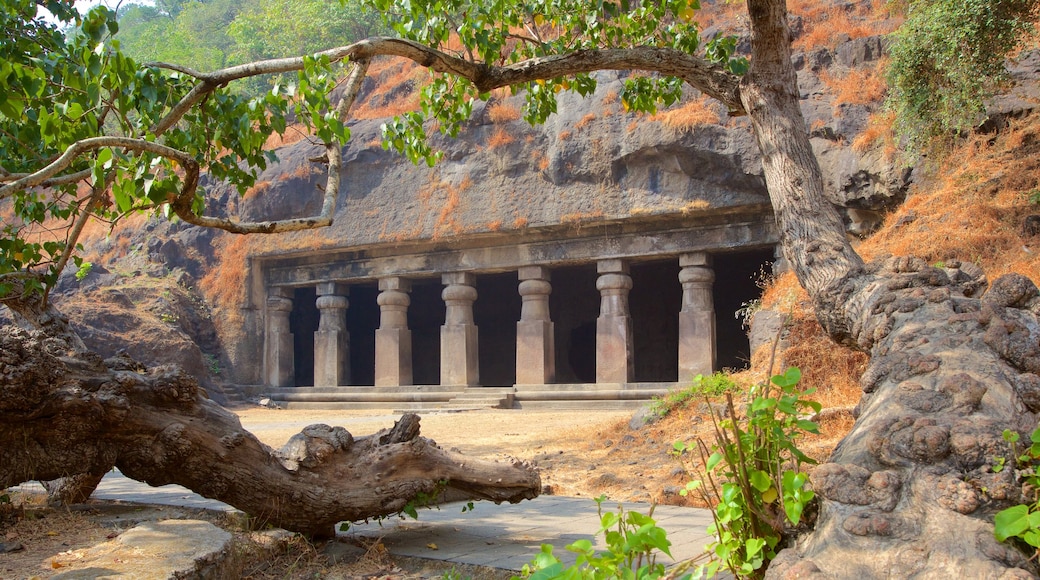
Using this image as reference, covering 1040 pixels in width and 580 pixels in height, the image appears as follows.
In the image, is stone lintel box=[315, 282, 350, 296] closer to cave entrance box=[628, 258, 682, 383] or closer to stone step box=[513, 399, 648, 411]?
stone step box=[513, 399, 648, 411]

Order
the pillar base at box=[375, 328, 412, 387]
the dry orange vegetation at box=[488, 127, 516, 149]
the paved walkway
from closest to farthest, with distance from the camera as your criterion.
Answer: the paved walkway
the dry orange vegetation at box=[488, 127, 516, 149]
the pillar base at box=[375, 328, 412, 387]

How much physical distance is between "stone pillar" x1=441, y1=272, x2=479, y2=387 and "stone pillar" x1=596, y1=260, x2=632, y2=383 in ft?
8.46

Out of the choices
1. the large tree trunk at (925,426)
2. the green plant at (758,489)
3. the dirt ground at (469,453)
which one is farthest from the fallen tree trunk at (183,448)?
the large tree trunk at (925,426)

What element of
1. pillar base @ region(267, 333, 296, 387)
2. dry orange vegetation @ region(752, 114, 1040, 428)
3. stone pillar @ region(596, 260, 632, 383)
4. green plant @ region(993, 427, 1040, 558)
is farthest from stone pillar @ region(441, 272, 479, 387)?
green plant @ region(993, 427, 1040, 558)

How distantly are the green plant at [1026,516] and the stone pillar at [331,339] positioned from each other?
15.1 metres

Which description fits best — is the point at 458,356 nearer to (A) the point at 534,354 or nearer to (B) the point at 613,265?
(A) the point at 534,354

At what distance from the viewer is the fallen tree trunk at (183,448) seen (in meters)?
3.60

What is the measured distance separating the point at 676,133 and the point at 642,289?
6.53m

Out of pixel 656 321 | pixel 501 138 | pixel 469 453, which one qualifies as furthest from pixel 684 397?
pixel 656 321

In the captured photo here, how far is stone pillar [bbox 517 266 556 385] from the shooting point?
14406mm

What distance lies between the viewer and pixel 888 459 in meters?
2.55

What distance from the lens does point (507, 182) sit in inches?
558

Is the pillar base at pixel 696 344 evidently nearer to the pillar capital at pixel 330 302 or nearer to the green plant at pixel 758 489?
the pillar capital at pixel 330 302

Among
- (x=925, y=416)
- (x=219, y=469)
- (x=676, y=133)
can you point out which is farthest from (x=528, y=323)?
(x=925, y=416)
